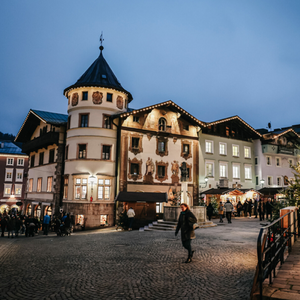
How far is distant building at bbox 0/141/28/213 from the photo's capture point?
63.0 meters

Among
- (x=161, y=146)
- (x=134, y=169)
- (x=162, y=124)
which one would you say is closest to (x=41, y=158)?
(x=134, y=169)

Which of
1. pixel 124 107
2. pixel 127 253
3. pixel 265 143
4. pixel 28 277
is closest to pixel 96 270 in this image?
pixel 28 277

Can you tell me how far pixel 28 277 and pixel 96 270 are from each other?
1.79 metres

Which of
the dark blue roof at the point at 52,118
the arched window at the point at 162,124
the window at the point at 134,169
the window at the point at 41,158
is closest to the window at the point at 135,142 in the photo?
the window at the point at 134,169

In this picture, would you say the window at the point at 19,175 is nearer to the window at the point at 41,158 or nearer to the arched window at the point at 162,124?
the window at the point at 41,158

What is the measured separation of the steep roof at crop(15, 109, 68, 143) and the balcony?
1.41 m

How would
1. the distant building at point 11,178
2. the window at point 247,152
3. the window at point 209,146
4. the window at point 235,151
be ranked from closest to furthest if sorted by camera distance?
1. the window at point 209,146
2. the window at point 235,151
3. the window at point 247,152
4. the distant building at point 11,178

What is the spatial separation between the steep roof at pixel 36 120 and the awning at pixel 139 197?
35.1 feet

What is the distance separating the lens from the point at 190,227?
10039mm

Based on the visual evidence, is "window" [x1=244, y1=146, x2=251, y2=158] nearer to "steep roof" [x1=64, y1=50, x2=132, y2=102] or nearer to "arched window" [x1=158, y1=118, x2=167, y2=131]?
"arched window" [x1=158, y1=118, x2=167, y2=131]

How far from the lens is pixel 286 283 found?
20.9 feet

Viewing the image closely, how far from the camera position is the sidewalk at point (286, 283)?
554 centimetres

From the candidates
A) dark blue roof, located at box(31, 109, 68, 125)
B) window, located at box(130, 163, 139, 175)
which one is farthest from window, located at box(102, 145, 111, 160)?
dark blue roof, located at box(31, 109, 68, 125)

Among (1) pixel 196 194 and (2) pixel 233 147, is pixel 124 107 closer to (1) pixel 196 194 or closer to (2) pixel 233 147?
(1) pixel 196 194
